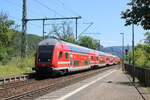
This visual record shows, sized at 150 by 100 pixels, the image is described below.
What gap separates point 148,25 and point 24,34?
1424 cm

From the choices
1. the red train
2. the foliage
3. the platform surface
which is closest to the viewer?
the platform surface

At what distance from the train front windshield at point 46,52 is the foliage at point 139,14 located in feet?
23.1

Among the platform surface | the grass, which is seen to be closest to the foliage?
the platform surface

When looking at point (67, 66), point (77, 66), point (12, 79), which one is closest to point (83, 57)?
point (77, 66)

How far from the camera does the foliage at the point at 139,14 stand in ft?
57.5

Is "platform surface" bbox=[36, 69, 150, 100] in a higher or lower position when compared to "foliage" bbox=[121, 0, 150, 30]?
lower

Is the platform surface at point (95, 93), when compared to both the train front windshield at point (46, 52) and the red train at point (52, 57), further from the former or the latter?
the train front windshield at point (46, 52)

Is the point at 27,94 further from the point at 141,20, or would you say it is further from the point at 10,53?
the point at 10,53

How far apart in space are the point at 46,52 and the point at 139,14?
861cm

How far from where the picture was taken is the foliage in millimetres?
17520

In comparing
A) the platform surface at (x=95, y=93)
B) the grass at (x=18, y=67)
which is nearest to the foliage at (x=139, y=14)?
the platform surface at (x=95, y=93)

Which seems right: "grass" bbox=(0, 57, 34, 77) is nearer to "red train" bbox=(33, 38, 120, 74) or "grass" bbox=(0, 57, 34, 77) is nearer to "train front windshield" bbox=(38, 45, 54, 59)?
"red train" bbox=(33, 38, 120, 74)

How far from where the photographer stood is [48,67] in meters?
22.3

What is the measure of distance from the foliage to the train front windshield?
704 centimetres
